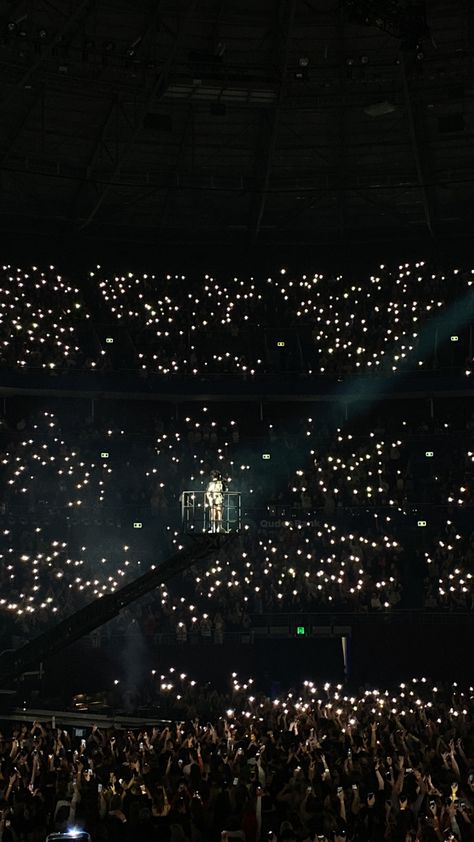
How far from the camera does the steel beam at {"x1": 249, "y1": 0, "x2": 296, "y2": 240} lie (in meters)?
26.2

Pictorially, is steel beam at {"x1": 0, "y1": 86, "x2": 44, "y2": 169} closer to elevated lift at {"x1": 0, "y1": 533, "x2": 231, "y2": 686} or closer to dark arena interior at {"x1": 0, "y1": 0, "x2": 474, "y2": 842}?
dark arena interior at {"x1": 0, "y1": 0, "x2": 474, "y2": 842}

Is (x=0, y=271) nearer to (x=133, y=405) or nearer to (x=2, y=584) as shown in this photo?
(x=133, y=405)

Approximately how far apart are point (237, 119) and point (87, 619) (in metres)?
14.6

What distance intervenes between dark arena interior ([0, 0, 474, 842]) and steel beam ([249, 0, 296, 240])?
0.51 feet

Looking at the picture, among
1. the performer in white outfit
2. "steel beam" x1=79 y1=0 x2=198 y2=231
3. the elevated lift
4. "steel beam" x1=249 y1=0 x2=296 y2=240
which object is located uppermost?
"steel beam" x1=249 y1=0 x2=296 y2=240

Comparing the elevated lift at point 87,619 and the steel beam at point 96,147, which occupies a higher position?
the steel beam at point 96,147

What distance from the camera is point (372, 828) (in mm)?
12898

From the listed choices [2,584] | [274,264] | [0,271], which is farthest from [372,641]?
[0,271]

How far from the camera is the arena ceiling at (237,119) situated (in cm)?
Result: 2652

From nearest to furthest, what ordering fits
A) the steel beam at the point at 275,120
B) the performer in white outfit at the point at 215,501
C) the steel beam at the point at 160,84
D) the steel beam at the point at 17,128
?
the performer in white outfit at the point at 215,501 → the steel beam at the point at 160,84 → the steel beam at the point at 275,120 → the steel beam at the point at 17,128

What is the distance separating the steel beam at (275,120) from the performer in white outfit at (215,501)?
1021cm

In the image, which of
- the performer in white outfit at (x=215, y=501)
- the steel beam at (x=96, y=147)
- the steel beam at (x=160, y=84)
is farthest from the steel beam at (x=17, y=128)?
the performer in white outfit at (x=215, y=501)

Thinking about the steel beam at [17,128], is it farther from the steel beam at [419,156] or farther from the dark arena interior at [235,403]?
the steel beam at [419,156]

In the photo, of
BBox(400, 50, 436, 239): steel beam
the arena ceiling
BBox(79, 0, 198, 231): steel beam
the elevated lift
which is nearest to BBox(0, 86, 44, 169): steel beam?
the arena ceiling
